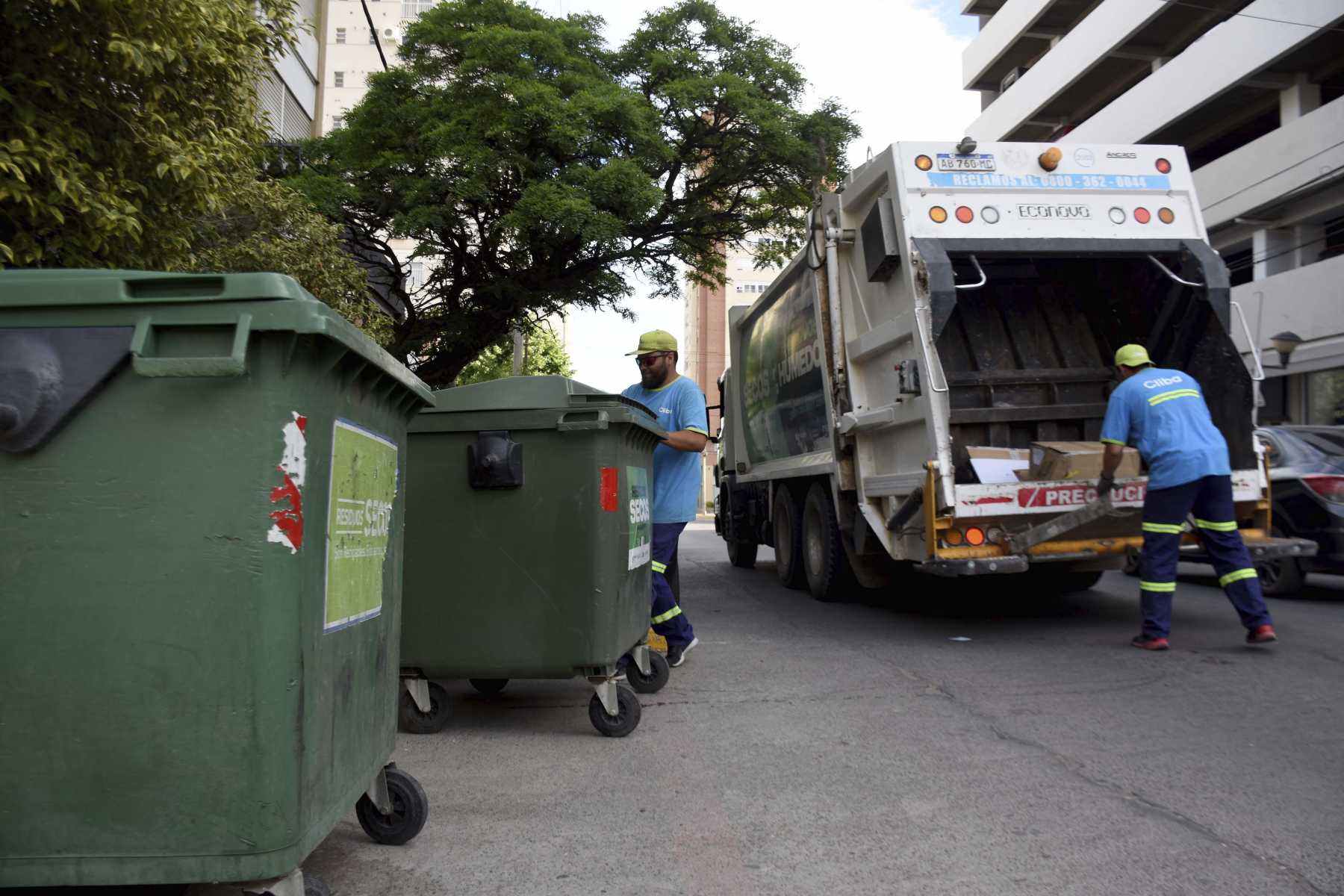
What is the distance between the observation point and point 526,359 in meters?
28.3

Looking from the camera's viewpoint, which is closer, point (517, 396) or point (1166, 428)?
point (517, 396)

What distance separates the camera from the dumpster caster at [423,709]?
167 inches

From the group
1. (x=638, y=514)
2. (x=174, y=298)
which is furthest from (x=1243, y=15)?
(x=174, y=298)

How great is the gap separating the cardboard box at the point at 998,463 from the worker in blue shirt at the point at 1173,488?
0.54 m

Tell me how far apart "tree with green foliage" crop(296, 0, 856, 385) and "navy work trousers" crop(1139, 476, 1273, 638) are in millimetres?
7987

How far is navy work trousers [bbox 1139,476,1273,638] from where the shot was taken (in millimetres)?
5629

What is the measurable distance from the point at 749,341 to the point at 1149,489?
516 cm

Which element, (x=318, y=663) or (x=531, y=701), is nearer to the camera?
(x=318, y=663)

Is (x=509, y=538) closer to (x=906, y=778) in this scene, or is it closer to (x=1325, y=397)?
(x=906, y=778)

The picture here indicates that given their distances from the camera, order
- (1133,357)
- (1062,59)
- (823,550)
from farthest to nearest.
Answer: (1062,59)
(823,550)
(1133,357)

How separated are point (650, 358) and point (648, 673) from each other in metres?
1.62

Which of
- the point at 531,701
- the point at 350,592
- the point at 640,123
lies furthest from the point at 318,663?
the point at 640,123

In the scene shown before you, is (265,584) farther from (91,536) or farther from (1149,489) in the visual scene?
(1149,489)

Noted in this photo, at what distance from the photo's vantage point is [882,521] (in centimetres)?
660
